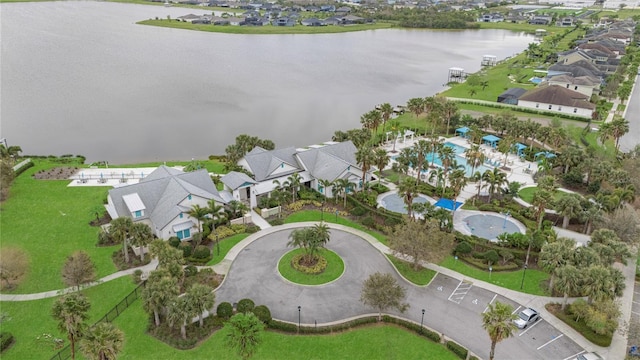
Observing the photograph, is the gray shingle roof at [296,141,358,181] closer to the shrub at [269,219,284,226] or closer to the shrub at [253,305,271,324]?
the shrub at [269,219,284,226]

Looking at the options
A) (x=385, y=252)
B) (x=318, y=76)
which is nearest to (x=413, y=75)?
(x=318, y=76)

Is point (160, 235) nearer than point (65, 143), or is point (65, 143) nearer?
point (160, 235)

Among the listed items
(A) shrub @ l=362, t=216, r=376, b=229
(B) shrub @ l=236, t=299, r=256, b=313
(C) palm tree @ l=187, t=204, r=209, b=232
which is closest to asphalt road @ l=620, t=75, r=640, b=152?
(A) shrub @ l=362, t=216, r=376, b=229

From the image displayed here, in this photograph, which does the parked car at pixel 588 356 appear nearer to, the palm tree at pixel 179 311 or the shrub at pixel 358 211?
the shrub at pixel 358 211

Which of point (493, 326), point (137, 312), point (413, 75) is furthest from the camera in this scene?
point (413, 75)

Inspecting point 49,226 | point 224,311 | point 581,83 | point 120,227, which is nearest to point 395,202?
point 224,311

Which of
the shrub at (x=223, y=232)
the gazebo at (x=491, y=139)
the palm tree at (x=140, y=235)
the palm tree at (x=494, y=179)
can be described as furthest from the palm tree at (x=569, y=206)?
the palm tree at (x=140, y=235)

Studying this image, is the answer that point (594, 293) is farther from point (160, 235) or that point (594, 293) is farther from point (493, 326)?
point (160, 235)
